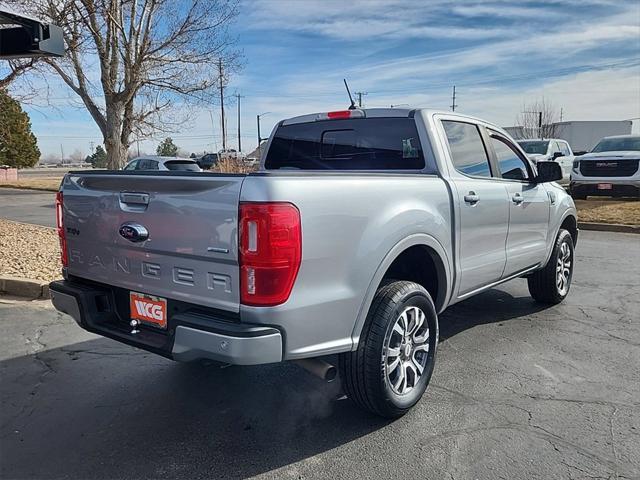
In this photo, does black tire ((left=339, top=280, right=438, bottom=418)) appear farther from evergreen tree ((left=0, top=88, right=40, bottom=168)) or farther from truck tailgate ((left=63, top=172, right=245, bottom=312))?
evergreen tree ((left=0, top=88, right=40, bottom=168))

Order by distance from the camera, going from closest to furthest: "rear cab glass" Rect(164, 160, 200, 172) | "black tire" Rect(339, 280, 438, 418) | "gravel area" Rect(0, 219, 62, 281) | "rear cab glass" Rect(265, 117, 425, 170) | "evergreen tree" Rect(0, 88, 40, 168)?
1. "black tire" Rect(339, 280, 438, 418)
2. "rear cab glass" Rect(265, 117, 425, 170)
3. "gravel area" Rect(0, 219, 62, 281)
4. "rear cab glass" Rect(164, 160, 200, 172)
5. "evergreen tree" Rect(0, 88, 40, 168)

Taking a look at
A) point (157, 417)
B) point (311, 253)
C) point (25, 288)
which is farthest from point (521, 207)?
point (25, 288)

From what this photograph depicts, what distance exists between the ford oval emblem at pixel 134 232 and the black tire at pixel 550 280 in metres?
4.26

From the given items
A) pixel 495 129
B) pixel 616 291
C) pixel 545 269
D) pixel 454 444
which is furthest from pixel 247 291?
pixel 616 291

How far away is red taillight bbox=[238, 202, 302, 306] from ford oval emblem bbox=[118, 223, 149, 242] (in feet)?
2.31

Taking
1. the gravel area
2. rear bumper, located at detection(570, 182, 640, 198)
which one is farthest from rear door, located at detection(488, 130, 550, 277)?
rear bumper, located at detection(570, 182, 640, 198)

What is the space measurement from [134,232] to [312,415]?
5.19 ft

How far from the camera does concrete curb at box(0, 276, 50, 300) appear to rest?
587 centimetres

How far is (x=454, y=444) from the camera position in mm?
2953

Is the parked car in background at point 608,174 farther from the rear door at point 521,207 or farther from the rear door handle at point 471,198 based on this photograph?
the rear door handle at point 471,198

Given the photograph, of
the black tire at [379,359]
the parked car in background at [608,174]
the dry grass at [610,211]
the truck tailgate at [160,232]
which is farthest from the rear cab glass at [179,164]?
the black tire at [379,359]

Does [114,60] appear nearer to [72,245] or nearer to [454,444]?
[72,245]

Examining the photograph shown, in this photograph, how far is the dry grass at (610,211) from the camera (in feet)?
40.0

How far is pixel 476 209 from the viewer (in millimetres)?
3990
